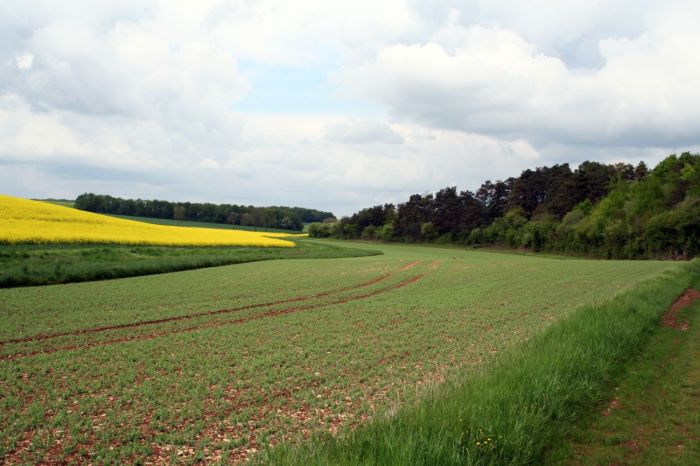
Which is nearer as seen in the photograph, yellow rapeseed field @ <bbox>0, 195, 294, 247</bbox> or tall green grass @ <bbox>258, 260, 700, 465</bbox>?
tall green grass @ <bbox>258, 260, 700, 465</bbox>

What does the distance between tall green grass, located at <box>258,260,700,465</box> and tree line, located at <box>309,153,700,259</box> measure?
60873 mm

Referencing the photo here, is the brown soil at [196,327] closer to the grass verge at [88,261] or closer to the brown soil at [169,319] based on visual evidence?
the brown soil at [169,319]

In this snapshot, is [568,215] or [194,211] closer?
[568,215]

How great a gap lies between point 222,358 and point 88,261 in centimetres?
2194

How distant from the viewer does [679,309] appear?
58.3ft

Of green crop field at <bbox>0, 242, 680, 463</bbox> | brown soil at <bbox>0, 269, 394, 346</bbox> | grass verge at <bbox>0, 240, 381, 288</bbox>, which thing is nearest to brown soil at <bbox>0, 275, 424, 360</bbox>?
green crop field at <bbox>0, 242, 680, 463</bbox>

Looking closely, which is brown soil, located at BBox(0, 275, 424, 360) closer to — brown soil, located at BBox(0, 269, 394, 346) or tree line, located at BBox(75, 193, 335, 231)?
brown soil, located at BBox(0, 269, 394, 346)

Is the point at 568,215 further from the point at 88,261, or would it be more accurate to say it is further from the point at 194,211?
the point at 194,211

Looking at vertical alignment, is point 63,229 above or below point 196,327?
above

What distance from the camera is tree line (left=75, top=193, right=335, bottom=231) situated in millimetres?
108438

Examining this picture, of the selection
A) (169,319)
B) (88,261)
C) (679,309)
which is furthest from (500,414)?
(88,261)

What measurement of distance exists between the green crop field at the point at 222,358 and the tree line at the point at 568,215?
47895 millimetres

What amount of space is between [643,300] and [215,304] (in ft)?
50.8

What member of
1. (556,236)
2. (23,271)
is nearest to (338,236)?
(556,236)
